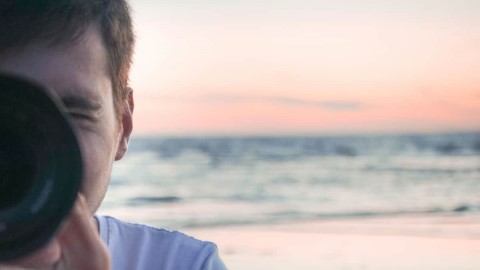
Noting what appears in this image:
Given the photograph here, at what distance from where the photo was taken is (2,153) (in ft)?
4.41

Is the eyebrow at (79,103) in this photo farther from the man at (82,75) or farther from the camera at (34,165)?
the camera at (34,165)

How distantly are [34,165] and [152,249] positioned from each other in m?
0.79

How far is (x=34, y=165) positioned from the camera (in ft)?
4.41

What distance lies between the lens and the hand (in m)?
1.32

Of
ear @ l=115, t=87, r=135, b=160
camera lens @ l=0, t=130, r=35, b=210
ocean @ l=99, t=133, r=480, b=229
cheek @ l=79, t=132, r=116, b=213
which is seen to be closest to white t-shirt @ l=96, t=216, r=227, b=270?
Answer: ear @ l=115, t=87, r=135, b=160

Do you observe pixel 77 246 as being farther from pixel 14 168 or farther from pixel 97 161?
pixel 97 161

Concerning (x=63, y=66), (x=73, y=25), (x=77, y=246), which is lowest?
(x=77, y=246)

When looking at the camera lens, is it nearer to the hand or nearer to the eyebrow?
the hand

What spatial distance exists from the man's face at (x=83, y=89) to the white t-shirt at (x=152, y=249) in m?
0.43

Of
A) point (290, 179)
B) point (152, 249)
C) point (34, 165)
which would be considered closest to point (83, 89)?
point (34, 165)

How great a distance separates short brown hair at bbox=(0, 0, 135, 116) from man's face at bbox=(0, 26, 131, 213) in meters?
0.02

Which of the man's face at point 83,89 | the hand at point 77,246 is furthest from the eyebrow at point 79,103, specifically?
the hand at point 77,246

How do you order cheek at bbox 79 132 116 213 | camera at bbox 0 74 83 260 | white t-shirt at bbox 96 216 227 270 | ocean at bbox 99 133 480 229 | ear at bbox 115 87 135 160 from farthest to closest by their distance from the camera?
ocean at bbox 99 133 480 229 → white t-shirt at bbox 96 216 227 270 → ear at bbox 115 87 135 160 → cheek at bbox 79 132 116 213 → camera at bbox 0 74 83 260

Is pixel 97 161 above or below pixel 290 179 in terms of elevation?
below
